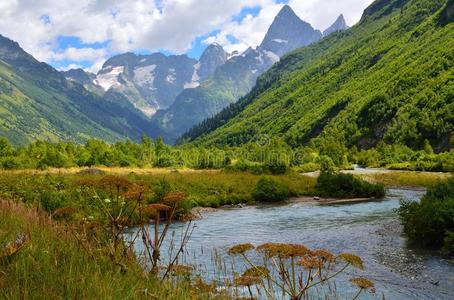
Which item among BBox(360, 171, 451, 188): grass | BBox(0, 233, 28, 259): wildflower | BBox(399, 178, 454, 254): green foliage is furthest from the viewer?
BBox(360, 171, 451, 188): grass

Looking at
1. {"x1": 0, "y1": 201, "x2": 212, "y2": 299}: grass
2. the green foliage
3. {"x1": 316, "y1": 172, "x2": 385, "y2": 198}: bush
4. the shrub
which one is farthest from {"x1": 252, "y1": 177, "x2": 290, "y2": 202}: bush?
{"x1": 0, "y1": 201, "x2": 212, "y2": 299}: grass

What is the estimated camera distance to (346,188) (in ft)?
163

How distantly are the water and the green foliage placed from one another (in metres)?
0.80

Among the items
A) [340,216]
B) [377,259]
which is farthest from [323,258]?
[340,216]

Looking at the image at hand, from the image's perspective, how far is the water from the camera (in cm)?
1557

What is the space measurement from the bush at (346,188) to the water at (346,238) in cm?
432

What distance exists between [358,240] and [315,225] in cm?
609

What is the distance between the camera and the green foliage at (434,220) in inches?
807

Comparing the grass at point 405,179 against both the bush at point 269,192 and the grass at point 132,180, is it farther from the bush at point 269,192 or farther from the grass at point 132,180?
the bush at point 269,192

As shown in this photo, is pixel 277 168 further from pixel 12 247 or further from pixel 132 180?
pixel 12 247

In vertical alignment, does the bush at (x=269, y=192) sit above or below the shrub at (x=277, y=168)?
below

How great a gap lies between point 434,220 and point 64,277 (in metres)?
19.0

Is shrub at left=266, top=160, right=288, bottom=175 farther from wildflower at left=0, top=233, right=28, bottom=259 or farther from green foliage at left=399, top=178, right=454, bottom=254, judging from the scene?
wildflower at left=0, top=233, right=28, bottom=259

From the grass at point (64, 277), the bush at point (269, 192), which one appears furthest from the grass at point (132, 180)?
the grass at point (64, 277)
